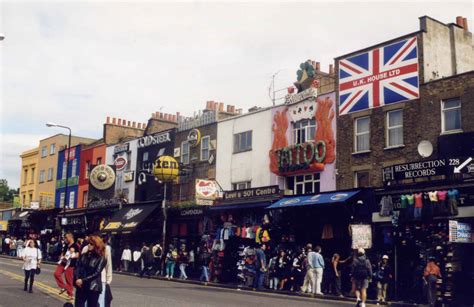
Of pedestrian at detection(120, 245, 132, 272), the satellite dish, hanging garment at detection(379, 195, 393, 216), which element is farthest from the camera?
pedestrian at detection(120, 245, 132, 272)

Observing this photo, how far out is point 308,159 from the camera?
29828 millimetres

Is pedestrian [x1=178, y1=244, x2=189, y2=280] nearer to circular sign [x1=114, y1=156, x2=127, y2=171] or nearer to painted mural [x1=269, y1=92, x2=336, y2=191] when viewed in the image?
painted mural [x1=269, y1=92, x2=336, y2=191]

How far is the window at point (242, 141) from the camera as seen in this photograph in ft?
113

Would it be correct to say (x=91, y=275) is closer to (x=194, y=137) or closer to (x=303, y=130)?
(x=303, y=130)

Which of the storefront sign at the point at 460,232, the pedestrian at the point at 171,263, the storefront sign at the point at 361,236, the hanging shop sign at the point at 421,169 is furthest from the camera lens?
the pedestrian at the point at 171,263

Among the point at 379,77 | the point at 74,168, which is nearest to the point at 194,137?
the point at 379,77

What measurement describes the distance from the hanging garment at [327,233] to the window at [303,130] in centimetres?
530

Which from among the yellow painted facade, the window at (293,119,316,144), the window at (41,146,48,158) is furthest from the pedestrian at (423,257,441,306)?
the yellow painted facade

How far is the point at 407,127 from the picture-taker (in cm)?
2594

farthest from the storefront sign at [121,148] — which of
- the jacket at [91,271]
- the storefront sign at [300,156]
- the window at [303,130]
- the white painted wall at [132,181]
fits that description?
the jacket at [91,271]

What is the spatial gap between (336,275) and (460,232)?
5.94 metres

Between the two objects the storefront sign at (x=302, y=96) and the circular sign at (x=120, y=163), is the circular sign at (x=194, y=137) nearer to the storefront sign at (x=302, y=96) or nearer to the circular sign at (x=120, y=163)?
the storefront sign at (x=302, y=96)

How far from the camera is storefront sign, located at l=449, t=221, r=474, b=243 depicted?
2003 centimetres

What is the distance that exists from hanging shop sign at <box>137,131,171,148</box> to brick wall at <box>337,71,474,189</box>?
15691 millimetres
